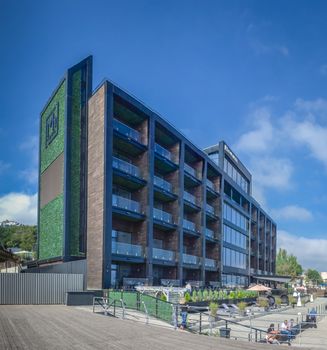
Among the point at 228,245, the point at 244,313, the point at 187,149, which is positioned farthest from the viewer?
the point at 228,245

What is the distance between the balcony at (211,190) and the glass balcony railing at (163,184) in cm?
1014

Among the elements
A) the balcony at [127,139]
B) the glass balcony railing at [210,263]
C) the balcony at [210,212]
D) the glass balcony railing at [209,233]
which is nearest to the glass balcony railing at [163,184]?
the balcony at [127,139]

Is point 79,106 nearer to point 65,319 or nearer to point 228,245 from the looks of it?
point 65,319

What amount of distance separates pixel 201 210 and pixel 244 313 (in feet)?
64.7

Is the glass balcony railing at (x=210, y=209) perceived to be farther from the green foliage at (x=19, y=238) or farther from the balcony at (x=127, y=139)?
the green foliage at (x=19, y=238)

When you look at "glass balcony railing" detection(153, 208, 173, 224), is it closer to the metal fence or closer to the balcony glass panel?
the balcony glass panel

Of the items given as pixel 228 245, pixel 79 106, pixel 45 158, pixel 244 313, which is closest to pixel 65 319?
pixel 244 313

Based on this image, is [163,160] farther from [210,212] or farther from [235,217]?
[235,217]

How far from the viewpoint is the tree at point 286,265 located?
124 m

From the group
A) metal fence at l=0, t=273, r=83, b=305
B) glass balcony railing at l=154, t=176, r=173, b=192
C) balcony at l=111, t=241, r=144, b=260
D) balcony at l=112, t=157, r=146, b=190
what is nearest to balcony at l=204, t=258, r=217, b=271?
glass balcony railing at l=154, t=176, r=173, b=192

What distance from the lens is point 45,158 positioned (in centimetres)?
4547

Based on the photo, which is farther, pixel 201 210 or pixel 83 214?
pixel 201 210

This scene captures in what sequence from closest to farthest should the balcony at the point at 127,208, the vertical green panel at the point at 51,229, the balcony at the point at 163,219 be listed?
the balcony at the point at 127,208 < the vertical green panel at the point at 51,229 < the balcony at the point at 163,219

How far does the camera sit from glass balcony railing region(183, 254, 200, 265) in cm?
4543
